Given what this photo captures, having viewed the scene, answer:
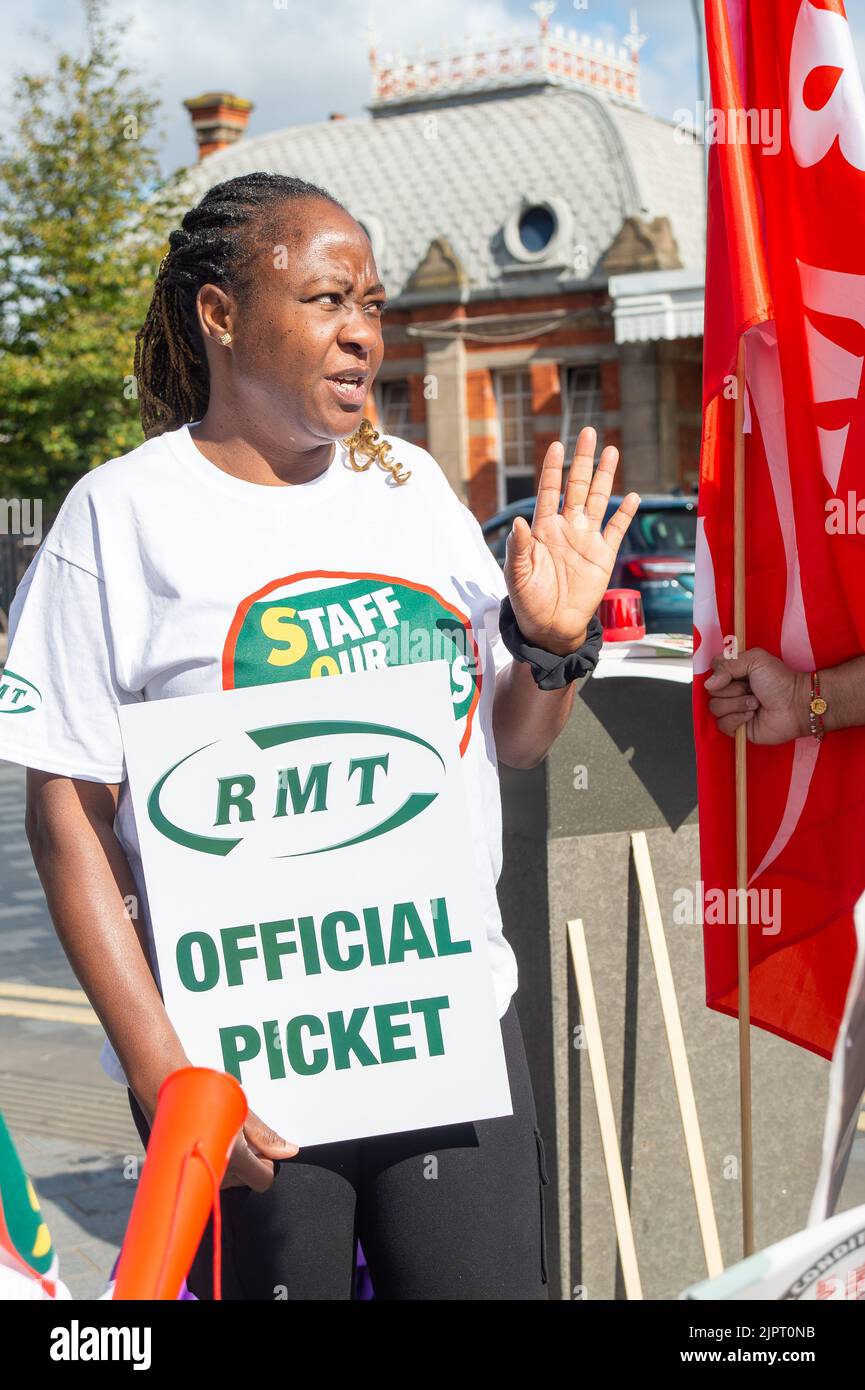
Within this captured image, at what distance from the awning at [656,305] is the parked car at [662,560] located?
14.4m

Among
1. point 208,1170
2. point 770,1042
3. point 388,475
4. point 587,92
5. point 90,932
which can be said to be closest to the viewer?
point 208,1170

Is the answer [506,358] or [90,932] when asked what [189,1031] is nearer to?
[90,932]

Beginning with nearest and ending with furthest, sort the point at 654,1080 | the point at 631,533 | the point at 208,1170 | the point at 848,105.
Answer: the point at 208,1170, the point at 848,105, the point at 654,1080, the point at 631,533

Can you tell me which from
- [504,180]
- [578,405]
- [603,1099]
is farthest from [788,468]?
[504,180]

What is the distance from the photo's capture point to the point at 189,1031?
177 centimetres

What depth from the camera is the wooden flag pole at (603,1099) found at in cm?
286

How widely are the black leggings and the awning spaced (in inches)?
1042

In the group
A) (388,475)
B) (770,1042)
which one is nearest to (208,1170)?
(388,475)

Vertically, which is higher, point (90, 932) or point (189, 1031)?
point (90, 932)

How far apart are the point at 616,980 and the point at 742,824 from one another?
0.73 m

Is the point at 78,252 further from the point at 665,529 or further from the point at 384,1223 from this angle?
the point at 384,1223

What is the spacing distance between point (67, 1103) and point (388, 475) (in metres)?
3.58

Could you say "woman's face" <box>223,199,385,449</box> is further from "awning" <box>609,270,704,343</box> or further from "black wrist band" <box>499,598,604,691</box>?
"awning" <box>609,270,704,343</box>

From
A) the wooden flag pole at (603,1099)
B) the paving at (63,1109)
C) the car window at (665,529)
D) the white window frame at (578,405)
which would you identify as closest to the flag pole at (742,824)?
the wooden flag pole at (603,1099)
